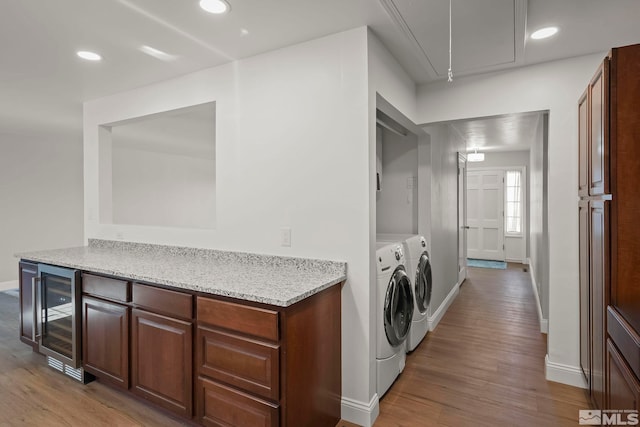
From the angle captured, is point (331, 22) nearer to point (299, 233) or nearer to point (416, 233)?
point (299, 233)

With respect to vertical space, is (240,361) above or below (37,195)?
below

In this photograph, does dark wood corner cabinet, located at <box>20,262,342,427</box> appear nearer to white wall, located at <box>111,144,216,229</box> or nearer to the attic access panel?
the attic access panel

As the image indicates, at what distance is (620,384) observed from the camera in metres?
1.51

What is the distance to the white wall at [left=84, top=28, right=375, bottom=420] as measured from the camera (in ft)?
7.02

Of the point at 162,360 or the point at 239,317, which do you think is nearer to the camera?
the point at 239,317

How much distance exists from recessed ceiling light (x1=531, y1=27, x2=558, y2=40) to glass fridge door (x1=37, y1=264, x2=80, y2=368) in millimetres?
3551

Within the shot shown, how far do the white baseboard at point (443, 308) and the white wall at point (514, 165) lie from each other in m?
3.44

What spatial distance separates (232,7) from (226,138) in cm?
97

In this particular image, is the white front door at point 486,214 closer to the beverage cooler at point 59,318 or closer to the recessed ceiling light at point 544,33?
the recessed ceiling light at point 544,33

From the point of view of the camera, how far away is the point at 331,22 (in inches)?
81.0

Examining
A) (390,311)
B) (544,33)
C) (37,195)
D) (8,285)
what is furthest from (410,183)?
(8,285)

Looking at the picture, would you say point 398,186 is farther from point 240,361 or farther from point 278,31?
point 240,361

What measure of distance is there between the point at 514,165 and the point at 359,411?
7.12m

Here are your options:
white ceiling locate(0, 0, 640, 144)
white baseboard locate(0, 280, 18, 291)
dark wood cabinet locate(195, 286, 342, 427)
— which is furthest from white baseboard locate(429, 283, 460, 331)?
white baseboard locate(0, 280, 18, 291)
